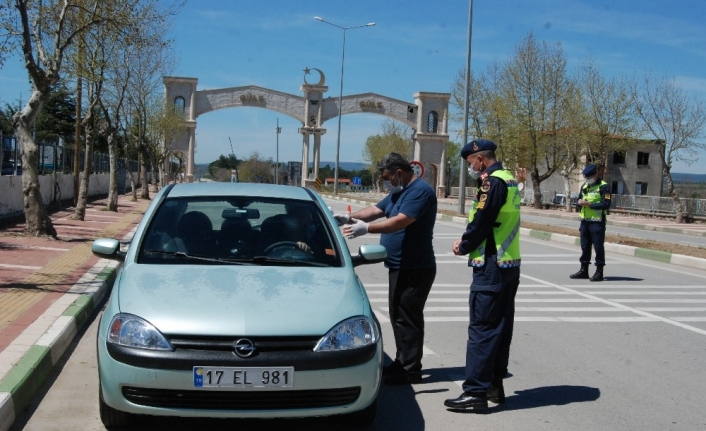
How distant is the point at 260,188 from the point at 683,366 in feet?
12.8

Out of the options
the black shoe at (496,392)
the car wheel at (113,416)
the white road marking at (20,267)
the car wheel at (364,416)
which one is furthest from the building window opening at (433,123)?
the car wheel at (113,416)

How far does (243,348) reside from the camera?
4.23 m

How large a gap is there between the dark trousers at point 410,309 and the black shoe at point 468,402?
618 millimetres

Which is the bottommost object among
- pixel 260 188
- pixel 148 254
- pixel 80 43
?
pixel 148 254

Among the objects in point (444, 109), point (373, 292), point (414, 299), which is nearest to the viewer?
point (414, 299)

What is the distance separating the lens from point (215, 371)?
421cm

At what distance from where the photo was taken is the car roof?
607cm

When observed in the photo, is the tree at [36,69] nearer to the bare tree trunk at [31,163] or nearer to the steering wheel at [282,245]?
the bare tree trunk at [31,163]

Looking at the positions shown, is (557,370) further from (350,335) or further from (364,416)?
(350,335)

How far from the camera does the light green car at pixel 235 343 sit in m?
4.24

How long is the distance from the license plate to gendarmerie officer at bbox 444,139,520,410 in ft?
5.17

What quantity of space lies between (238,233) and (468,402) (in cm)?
198

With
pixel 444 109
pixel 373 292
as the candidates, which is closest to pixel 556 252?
pixel 373 292

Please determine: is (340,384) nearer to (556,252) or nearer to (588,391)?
(588,391)
